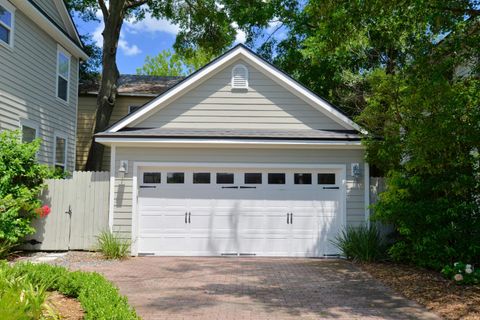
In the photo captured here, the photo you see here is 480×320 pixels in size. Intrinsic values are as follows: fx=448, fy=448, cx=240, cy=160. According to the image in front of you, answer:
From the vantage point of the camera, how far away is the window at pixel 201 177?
12.2m

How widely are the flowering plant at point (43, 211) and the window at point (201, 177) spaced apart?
12.8 feet

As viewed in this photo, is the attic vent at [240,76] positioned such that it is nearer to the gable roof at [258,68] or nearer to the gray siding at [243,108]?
the gray siding at [243,108]

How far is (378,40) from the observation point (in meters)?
14.1

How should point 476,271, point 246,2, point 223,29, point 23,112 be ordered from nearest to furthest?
point 476,271 → point 23,112 → point 246,2 → point 223,29

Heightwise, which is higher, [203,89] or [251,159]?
[203,89]

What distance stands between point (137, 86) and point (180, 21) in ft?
14.1

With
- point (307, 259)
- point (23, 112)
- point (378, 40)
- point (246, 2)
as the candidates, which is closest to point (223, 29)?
point (246, 2)

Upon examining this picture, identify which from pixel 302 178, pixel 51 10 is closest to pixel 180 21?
pixel 51 10

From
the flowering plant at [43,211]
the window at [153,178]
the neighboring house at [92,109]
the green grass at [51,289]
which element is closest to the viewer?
the green grass at [51,289]

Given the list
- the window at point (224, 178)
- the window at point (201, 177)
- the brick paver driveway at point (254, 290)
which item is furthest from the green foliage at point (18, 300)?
the window at point (224, 178)

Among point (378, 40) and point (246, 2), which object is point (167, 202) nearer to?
point (378, 40)

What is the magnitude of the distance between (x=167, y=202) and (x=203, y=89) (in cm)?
334

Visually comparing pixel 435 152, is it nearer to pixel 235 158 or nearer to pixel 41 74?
pixel 235 158

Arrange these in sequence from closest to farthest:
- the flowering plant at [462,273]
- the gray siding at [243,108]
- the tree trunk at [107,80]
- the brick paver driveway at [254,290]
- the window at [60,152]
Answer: the brick paver driveway at [254,290], the flowering plant at [462,273], the gray siding at [243,108], the window at [60,152], the tree trunk at [107,80]
